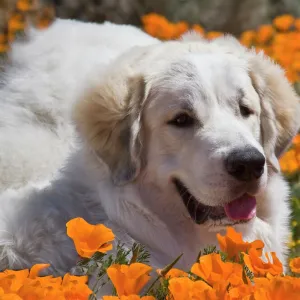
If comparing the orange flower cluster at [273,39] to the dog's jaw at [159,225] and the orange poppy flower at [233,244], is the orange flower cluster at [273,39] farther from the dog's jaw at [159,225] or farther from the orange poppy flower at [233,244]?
the orange poppy flower at [233,244]

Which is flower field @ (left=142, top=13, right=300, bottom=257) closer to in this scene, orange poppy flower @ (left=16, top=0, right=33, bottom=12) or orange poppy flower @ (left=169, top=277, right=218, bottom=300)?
orange poppy flower @ (left=16, top=0, right=33, bottom=12)

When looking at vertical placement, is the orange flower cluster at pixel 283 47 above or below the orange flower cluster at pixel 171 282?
below

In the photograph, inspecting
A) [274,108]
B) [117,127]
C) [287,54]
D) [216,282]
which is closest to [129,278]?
[216,282]

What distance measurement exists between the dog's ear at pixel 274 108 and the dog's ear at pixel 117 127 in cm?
65

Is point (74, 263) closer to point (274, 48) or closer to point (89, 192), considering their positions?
point (89, 192)

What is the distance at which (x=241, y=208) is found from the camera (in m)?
3.68

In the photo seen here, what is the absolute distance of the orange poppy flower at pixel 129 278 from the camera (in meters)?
2.43

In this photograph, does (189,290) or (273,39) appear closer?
(189,290)

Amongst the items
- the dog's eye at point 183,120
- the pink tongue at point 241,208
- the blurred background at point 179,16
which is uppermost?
the dog's eye at point 183,120

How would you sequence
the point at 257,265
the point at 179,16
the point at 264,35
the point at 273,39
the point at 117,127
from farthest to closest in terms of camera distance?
the point at 179,16 < the point at 273,39 < the point at 264,35 < the point at 117,127 < the point at 257,265

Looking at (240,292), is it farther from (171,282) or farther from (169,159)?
(169,159)

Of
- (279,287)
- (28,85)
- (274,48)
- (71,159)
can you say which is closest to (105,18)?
(274,48)

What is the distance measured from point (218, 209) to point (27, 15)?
567cm

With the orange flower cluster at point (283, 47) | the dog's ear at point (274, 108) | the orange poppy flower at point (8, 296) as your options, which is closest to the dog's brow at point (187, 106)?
the dog's ear at point (274, 108)
